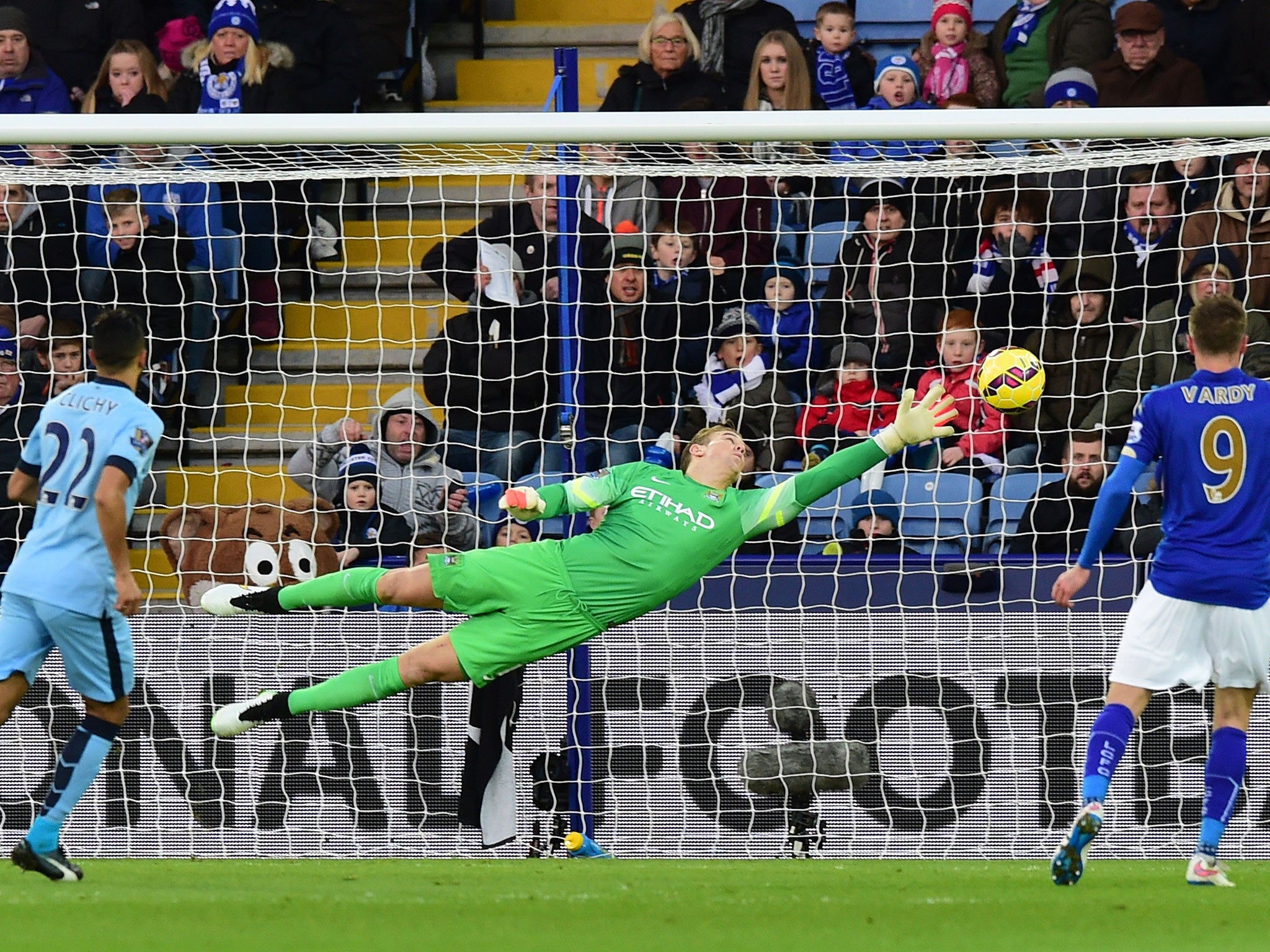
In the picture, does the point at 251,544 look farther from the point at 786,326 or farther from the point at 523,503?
the point at 786,326

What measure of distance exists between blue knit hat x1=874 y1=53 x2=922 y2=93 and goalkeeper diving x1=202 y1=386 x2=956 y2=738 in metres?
4.13

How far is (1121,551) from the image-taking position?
26.3 feet

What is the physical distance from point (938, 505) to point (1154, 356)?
133 cm

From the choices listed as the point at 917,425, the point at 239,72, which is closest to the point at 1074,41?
the point at 917,425

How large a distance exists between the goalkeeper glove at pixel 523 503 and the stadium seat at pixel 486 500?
2117 mm

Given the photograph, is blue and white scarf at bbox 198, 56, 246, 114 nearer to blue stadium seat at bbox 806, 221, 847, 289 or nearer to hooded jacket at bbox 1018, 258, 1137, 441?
blue stadium seat at bbox 806, 221, 847, 289

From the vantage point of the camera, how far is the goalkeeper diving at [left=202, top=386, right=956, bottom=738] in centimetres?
623

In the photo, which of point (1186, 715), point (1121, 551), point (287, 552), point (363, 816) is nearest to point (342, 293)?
point (287, 552)

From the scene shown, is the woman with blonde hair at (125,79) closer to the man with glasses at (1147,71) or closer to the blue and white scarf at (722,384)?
the blue and white scarf at (722,384)

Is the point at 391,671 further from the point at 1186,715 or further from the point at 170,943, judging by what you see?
the point at 1186,715

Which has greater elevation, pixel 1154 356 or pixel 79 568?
pixel 1154 356

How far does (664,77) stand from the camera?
10062mm

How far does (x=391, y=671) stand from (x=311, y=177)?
9.46 ft

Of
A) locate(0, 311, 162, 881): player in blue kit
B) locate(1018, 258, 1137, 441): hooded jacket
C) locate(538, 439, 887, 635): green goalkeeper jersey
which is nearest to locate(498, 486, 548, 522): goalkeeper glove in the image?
locate(538, 439, 887, 635): green goalkeeper jersey
